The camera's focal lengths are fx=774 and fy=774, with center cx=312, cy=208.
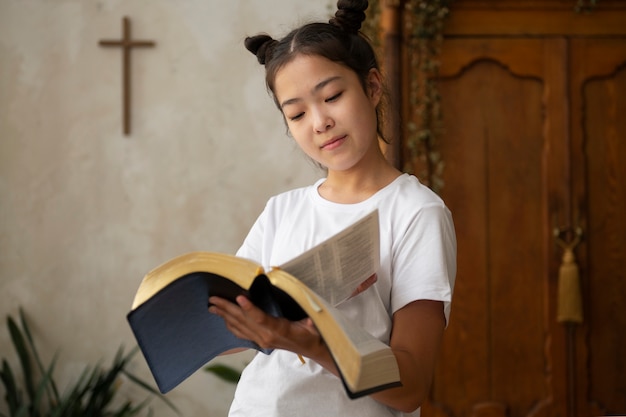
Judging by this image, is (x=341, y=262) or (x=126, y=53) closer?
(x=341, y=262)

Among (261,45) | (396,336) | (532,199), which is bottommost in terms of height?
(532,199)

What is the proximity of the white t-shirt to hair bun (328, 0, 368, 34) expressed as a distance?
29 centimetres

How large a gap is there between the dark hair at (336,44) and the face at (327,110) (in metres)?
0.02

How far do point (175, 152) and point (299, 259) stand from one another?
2.90 meters

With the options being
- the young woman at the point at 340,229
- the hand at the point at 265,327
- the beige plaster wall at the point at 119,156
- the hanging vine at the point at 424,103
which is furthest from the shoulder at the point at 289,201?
the beige plaster wall at the point at 119,156

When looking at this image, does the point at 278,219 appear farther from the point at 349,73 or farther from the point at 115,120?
the point at 115,120

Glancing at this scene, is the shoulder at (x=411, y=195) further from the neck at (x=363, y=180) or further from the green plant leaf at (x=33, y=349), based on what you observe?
the green plant leaf at (x=33, y=349)

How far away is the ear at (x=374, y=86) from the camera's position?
136 cm

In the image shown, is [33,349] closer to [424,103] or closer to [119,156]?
[119,156]

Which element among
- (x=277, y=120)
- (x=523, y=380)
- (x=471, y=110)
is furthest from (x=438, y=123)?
(x=523, y=380)

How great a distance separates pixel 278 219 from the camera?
4.55 feet

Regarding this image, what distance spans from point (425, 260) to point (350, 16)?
460 millimetres

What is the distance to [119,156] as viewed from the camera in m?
3.81

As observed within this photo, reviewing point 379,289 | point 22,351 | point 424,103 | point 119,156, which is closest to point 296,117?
point 379,289
